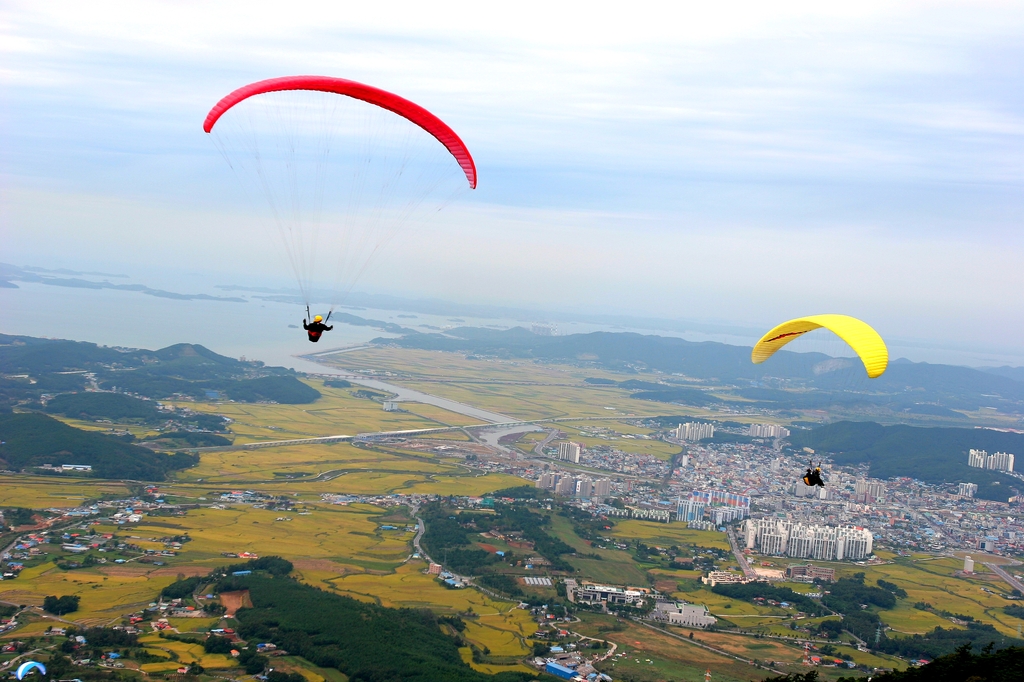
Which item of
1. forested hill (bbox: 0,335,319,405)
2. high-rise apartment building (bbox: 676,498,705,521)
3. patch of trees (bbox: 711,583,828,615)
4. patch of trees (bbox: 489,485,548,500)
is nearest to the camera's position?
patch of trees (bbox: 711,583,828,615)

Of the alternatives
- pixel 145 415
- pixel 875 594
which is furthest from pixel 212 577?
pixel 145 415

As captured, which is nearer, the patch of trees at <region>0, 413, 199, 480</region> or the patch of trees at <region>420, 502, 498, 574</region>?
the patch of trees at <region>420, 502, 498, 574</region>

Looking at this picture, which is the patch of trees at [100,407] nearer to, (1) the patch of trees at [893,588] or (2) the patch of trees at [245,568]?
(2) the patch of trees at [245,568]

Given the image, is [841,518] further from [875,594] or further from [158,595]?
[158,595]

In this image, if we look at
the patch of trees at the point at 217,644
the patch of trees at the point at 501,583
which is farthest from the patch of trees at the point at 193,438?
the patch of trees at the point at 217,644

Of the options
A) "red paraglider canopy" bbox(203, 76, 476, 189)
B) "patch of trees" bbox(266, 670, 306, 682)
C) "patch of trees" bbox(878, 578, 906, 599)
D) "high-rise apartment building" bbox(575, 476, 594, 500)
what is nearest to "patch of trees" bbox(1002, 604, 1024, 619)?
"patch of trees" bbox(878, 578, 906, 599)

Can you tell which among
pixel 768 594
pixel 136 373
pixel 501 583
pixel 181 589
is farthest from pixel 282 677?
pixel 136 373

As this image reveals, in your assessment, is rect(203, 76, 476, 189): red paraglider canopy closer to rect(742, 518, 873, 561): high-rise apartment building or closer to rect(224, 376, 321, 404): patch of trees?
rect(742, 518, 873, 561): high-rise apartment building
